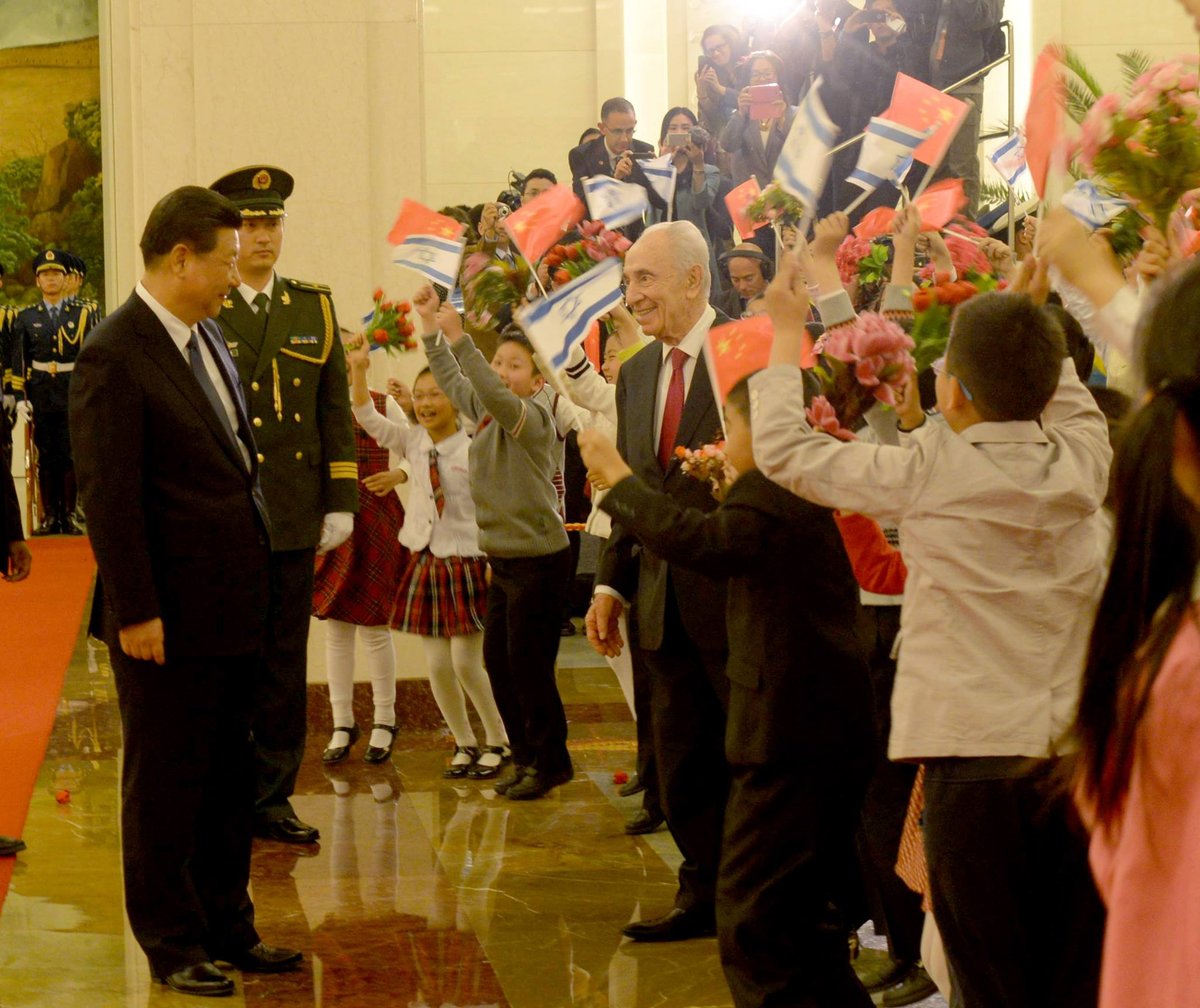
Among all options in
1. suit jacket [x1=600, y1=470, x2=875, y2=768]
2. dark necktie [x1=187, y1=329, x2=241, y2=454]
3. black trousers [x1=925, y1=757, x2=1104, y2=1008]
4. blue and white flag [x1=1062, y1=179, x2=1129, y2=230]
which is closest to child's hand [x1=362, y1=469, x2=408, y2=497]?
dark necktie [x1=187, y1=329, x2=241, y2=454]

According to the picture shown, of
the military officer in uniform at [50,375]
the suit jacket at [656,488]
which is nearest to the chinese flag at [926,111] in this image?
the suit jacket at [656,488]

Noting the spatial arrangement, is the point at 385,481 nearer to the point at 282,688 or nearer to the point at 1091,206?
the point at 282,688

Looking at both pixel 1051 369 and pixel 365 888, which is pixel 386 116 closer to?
pixel 365 888

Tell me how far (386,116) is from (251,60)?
0.62 metres

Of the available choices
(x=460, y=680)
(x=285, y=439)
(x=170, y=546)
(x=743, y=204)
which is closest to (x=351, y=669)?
(x=460, y=680)

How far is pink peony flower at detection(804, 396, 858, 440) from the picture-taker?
333 centimetres

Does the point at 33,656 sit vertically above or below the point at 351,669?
below

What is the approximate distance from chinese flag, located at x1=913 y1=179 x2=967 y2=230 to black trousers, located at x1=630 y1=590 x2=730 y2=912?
1.52 meters

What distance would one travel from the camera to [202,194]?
4094 mm

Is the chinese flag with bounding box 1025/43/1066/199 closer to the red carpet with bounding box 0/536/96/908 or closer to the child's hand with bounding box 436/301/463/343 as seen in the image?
the child's hand with bounding box 436/301/463/343

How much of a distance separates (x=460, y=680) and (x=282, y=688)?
128cm

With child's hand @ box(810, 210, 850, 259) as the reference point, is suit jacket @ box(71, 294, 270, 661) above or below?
below

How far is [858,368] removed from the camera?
3.36 meters

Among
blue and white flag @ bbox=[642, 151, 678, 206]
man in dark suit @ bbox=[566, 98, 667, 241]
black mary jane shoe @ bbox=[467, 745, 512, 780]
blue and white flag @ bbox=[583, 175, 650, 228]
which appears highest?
man in dark suit @ bbox=[566, 98, 667, 241]
